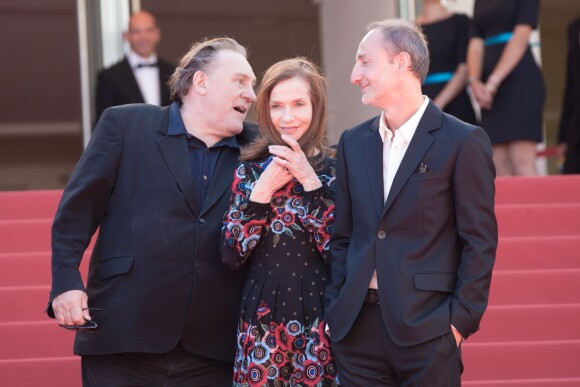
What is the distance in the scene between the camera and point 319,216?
12.9 feet

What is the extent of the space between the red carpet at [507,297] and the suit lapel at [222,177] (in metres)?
1.66

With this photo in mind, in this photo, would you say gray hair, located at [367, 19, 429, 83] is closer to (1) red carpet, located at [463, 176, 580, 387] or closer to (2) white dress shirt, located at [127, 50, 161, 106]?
(1) red carpet, located at [463, 176, 580, 387]

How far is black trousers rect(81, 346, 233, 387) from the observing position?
4.17 metres

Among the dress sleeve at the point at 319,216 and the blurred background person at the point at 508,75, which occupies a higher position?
the blurred background person at the point at 508,75

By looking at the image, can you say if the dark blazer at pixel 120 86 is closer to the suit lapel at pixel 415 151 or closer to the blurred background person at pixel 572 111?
the blurred background person at pixel 572 111

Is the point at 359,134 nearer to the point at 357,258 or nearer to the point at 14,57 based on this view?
the point at 357,258

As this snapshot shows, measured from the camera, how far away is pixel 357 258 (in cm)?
367

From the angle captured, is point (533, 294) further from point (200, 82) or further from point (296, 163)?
point (296, 163)

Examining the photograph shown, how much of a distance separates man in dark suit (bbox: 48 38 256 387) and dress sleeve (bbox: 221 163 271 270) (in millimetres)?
225

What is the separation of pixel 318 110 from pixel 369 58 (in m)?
0.43

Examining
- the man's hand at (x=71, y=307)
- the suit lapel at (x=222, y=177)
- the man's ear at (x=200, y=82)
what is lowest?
Result: the man's hand at (x=71, y=307)

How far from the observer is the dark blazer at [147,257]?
4160mm

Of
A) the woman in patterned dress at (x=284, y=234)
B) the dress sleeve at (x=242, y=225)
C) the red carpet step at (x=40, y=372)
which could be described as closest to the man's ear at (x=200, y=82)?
the woman in patterned dress at (x=284, y=234)

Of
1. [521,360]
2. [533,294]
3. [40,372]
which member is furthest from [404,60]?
[533,294]
